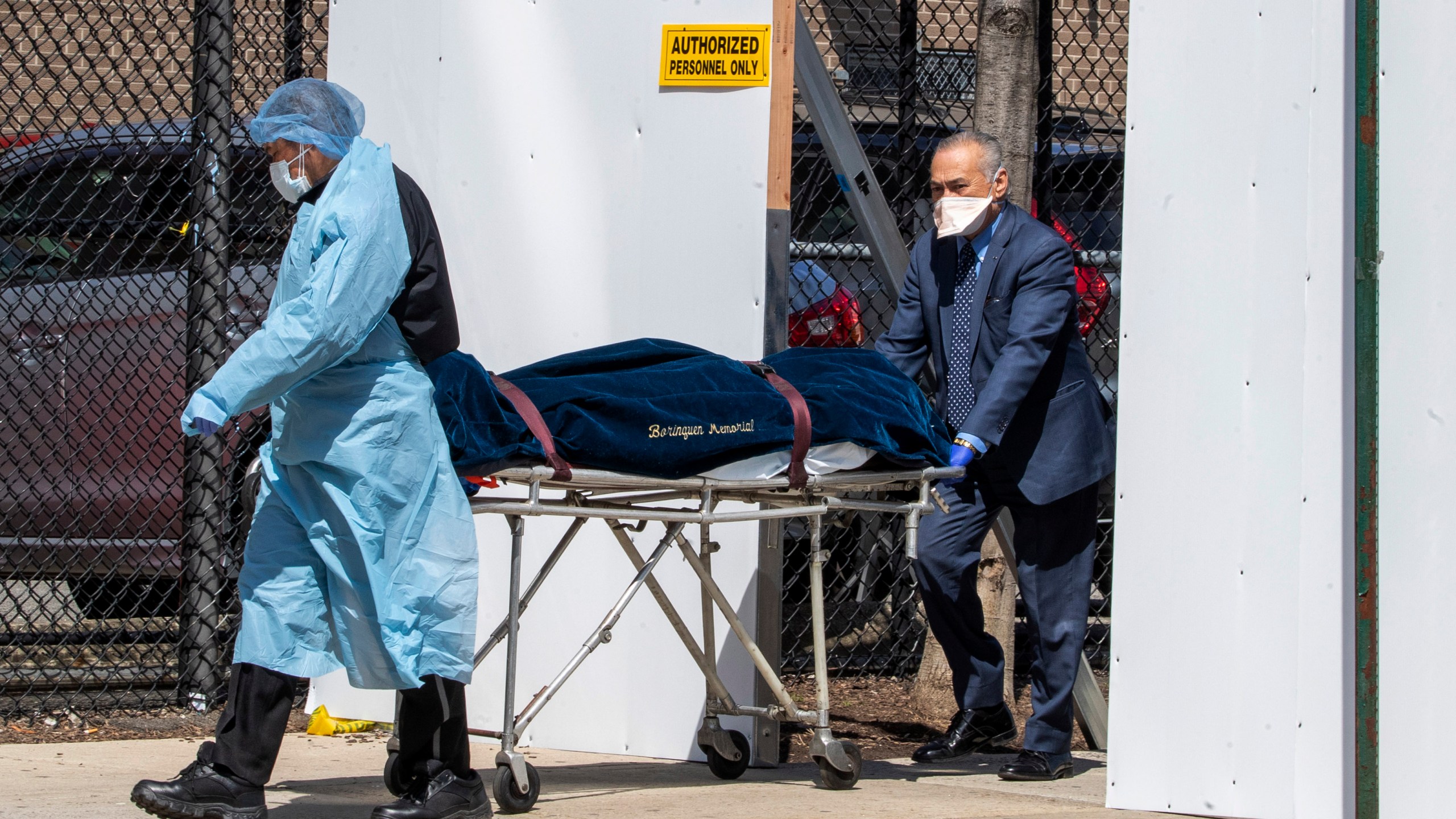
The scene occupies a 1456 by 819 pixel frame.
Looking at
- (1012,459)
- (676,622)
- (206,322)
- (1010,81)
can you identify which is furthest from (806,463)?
(206,322)

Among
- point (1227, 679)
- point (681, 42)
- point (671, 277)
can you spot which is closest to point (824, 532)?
point (671, 277)

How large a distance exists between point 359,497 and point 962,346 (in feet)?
6.55

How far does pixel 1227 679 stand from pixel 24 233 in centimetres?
429

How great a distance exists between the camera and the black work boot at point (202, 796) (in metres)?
3.38

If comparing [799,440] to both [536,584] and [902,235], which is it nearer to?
[536,584]

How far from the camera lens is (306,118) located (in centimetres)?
356

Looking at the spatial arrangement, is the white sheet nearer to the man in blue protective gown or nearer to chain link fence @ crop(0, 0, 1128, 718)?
the man in blue protective gown

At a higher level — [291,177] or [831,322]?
[291,177]

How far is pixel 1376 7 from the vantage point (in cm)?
344

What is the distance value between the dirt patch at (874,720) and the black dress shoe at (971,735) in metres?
0.28

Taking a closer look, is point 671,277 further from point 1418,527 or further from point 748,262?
point 1418,527

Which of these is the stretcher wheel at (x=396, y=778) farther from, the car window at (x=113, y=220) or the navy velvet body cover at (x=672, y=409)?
the car window at (x=113, y=220)

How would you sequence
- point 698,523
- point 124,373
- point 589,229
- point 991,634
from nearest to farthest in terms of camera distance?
point 698,523 < point 589,229 < point 991,634 < point 124,373

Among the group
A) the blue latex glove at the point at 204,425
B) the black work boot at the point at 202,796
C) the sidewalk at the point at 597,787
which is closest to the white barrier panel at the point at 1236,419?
the sidewalk at the point at 597,787
